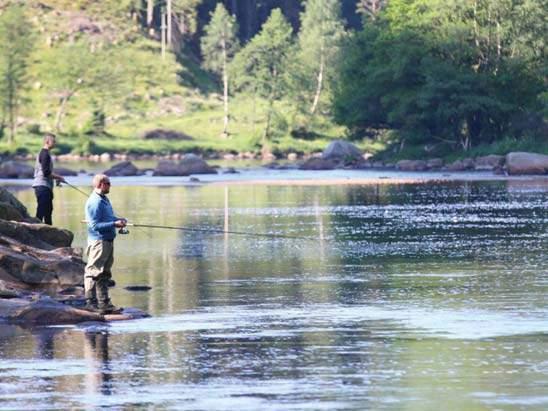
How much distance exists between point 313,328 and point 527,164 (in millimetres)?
59859

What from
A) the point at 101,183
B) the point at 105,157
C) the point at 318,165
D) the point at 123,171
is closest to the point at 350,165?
the point at 318,165

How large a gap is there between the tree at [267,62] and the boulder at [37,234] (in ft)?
354

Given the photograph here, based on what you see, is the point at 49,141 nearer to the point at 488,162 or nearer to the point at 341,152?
the point at 488,162

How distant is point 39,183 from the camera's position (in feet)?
106

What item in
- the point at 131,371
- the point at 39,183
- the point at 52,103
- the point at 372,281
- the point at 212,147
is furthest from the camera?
the point at 52,103

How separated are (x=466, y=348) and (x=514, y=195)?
37953 millimetres

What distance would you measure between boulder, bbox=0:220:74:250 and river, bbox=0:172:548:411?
1.23 m

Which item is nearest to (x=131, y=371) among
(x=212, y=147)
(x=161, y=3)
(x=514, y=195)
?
(x=514, y=195)

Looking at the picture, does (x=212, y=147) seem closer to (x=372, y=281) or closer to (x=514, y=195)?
(x=514, y=195)

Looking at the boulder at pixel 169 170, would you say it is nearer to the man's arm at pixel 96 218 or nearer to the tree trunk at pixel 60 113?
the tree trunk at pixel 60 113

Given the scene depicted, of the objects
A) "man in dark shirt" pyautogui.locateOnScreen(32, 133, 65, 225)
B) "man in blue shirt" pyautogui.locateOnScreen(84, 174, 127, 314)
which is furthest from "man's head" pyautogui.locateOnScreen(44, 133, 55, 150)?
"man in blue shirt" pyautogui.locateOnScreen(84, 174, 127, 314)

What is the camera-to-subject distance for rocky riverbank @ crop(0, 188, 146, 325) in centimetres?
2094

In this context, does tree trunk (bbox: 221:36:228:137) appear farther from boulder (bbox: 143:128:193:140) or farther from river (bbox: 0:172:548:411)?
river (bbox: 0:172:548:411)

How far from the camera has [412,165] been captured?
92.4 m
